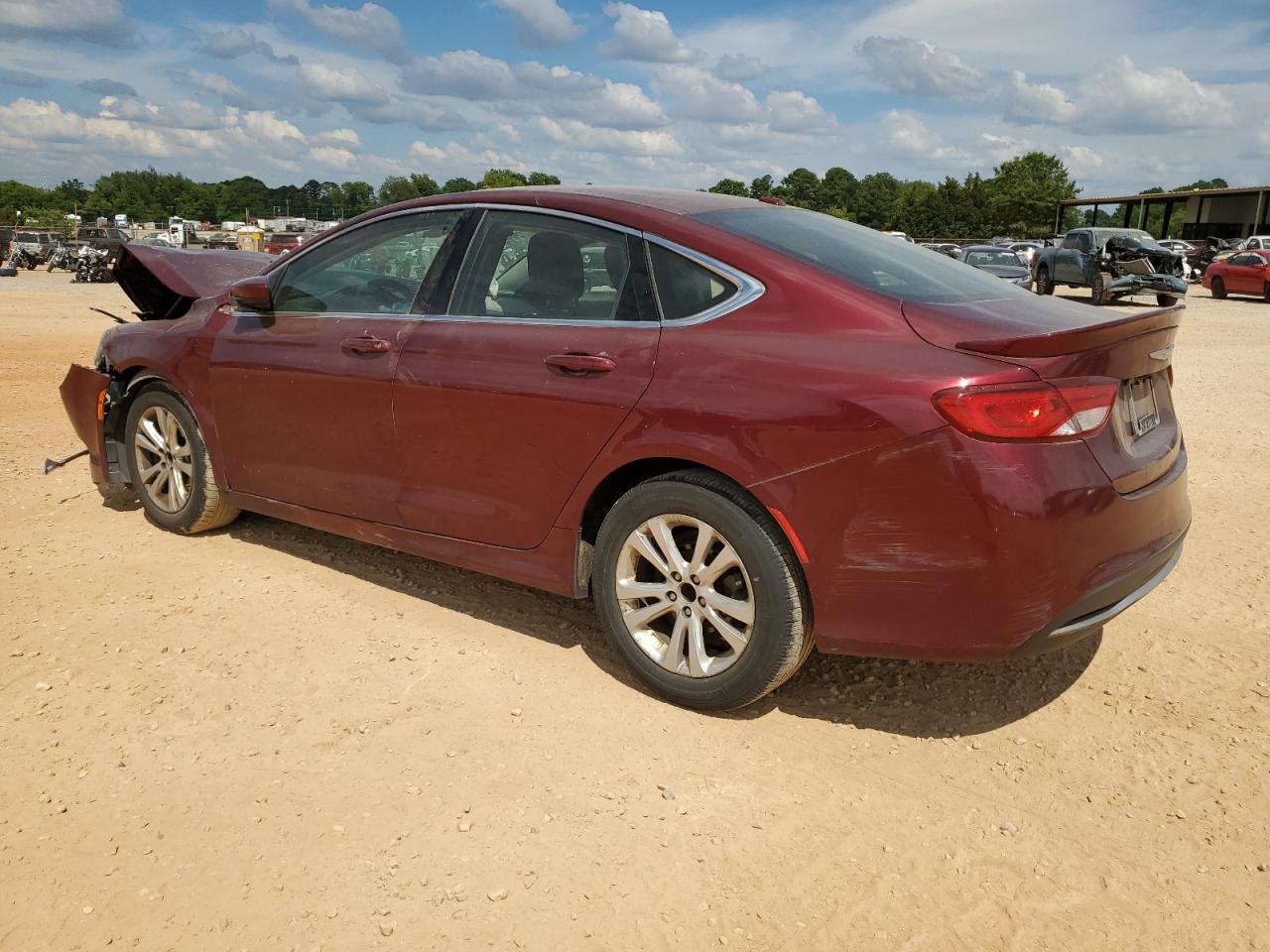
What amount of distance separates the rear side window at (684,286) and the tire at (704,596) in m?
0.54

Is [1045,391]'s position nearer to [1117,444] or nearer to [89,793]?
[1117,444]

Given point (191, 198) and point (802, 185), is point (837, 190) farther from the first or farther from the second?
point (191, 198)

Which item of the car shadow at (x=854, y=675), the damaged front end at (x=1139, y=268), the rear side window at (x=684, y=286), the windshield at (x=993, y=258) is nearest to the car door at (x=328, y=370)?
the car shadow at (x=854, y=675)

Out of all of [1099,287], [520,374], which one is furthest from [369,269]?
[1099,287]

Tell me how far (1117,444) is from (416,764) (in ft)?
7.51

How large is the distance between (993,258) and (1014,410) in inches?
934

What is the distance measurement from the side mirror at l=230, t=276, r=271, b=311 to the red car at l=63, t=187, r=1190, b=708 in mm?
14

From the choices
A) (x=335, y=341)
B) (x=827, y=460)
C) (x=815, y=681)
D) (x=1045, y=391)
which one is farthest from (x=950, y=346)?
(x=335, y=341)

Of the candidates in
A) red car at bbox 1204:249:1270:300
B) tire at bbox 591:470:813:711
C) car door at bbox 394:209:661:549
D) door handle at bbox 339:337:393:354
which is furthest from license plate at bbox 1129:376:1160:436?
red car at bbox 1204:249:1270:300

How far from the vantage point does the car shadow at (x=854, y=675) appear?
3.51 m

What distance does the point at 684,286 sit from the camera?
3.42 meters

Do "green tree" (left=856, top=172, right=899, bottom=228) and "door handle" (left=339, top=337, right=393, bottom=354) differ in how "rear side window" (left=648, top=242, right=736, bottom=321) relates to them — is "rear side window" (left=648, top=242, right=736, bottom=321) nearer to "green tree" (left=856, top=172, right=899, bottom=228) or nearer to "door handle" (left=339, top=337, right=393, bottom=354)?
"door handle" (left=339, top=337, right=393, bottom=354)

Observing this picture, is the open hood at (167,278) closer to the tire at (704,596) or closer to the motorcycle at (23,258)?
→ the tire at (704,596)

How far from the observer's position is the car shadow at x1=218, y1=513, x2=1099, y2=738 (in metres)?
3.51
